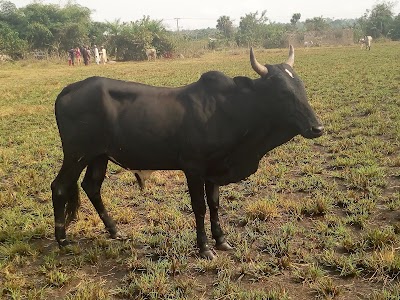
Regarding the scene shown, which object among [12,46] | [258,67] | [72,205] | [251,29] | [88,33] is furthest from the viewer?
[251,29]

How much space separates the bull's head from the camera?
344 centimetres

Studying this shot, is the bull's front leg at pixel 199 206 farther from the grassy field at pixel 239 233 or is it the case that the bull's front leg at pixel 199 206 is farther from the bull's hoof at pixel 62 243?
the bull's hoof at pixel 62 243

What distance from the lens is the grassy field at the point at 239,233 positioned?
10.8ft

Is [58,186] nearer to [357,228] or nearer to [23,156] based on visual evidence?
[357,228]

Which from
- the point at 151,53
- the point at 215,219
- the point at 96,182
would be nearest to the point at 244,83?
the point at 215,219

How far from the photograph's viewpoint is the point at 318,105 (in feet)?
34.6

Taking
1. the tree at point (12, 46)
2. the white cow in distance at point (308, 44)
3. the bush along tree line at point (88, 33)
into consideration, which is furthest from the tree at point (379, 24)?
the tree at point (12, 46)

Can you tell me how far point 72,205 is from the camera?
166 inches

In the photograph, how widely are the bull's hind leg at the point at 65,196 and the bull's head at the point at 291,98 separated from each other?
73.1 inches

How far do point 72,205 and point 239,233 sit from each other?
169 centimetres

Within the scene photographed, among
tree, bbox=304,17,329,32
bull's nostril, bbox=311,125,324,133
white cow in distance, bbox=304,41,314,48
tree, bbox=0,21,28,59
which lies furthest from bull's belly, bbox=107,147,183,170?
tree, bbox=304,17,329,32

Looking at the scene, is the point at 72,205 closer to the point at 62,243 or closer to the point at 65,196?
the point at 65,196

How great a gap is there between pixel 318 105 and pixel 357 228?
6.79m

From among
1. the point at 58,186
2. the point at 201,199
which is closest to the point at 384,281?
the point at 201,199
